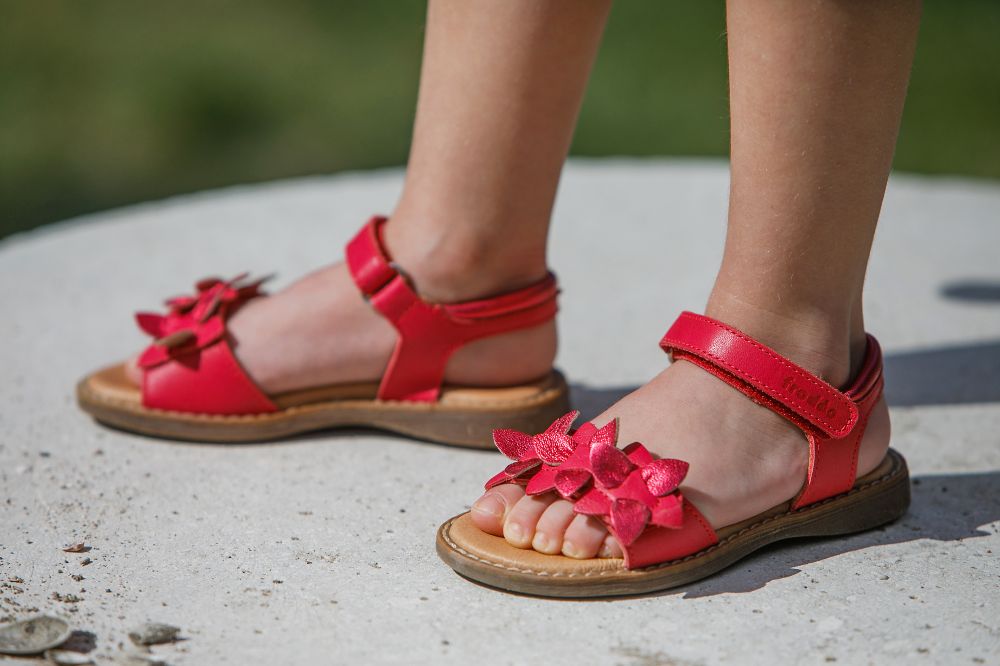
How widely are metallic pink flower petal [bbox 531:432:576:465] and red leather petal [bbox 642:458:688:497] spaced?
9cm

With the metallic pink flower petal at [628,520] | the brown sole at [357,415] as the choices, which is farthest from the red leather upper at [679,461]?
the brown sole at [357,415]

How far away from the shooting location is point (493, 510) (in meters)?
1.21

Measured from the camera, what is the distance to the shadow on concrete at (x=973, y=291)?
2.20m

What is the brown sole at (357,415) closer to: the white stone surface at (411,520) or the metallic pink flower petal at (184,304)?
the white stone surface at (411,520)

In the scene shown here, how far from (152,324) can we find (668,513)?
833 millimetres

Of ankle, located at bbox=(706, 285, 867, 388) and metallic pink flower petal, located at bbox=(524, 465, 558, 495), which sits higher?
ankle, located at bbox=(706, 285, 867, 388)

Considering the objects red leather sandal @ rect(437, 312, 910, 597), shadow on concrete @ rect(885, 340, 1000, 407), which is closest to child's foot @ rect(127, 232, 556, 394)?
red leather sandal @ rect(437, 312, 910, 597)

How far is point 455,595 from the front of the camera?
3.88ft

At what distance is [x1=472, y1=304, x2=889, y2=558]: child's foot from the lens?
3.92ft

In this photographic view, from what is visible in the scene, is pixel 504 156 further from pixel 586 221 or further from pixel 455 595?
pixel 586 221

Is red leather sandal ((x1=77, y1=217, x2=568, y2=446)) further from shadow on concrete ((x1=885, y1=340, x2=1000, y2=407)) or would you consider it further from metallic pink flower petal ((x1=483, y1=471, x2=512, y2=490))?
shadow on concrete ((x1=885, y1=340, x2=1000, y2=407))

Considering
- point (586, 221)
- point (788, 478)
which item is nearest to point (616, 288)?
point (586, 221)

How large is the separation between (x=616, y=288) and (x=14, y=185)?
9.54 feet

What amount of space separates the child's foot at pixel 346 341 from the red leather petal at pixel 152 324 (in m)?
0.11
